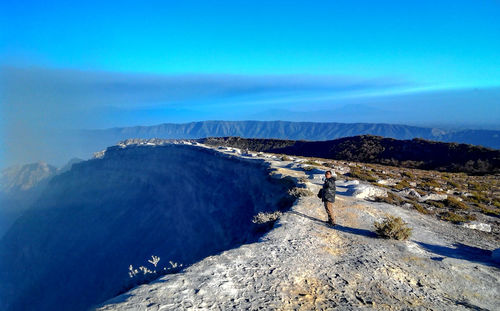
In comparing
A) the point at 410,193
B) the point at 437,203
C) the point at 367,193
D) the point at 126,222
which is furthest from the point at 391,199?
the point at 126,222

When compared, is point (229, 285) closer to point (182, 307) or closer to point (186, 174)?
point (182, 307)

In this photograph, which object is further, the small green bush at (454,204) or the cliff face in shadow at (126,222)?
the cliff face in shadow at (126,222)

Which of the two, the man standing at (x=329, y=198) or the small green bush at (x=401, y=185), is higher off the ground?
the man standing at (x=329, y=198)

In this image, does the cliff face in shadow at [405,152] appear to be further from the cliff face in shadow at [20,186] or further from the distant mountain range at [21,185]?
the cliff face in shadow at [20,186]

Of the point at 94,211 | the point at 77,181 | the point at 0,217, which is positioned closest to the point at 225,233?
the point at 94,211

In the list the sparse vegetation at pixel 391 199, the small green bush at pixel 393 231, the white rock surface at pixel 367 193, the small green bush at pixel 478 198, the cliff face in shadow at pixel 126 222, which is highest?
the small green bush at pixel 393 231

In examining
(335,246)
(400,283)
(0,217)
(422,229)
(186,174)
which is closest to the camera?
(400,283)

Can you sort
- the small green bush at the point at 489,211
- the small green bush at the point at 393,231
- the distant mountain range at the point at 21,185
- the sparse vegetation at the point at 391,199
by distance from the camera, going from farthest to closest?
the distant mountain range at the point at 21,185 → the small green bush at the point at 489,211 → the sparse vegetation at the point at 391,199 → the small green bush at the point at 393,231

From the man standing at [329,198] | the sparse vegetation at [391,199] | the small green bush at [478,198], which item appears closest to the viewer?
the man standing at [329,198]

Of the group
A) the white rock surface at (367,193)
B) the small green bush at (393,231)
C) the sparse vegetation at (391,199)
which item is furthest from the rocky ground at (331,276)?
the white rock surface at (367,193)
